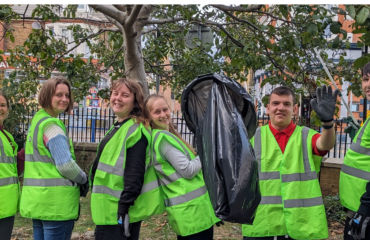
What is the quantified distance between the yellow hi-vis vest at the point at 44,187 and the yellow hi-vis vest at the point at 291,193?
4.08 ft

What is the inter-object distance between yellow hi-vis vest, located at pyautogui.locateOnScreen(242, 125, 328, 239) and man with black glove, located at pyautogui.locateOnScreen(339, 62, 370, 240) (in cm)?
17

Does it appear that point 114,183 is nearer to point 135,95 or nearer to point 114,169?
point 114,169

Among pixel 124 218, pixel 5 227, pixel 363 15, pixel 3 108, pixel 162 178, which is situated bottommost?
pixel 5 227

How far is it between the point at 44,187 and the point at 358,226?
2.04 metres

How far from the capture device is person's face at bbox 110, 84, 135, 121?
2.91m

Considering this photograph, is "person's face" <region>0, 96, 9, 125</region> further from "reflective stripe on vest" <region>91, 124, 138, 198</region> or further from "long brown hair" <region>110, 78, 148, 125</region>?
"reflective stripe on vest" <region>91, 124, 138, 198</region>

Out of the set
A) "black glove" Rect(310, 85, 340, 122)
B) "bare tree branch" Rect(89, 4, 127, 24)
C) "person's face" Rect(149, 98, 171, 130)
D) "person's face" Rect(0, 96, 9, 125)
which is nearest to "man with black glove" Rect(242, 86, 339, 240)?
"black glove" Rect(310, 85, 340, 122)

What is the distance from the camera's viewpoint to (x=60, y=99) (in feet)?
10.2

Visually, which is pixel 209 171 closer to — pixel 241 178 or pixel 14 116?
pixel 241 178

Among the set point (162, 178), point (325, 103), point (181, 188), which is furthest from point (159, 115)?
point (325, 103)

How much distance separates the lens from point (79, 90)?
743cm

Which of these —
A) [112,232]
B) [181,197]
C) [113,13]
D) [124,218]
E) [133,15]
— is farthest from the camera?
[113,13]

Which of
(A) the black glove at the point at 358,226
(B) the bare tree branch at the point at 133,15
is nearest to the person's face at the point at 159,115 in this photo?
(A) the black glove at the point at 358,226

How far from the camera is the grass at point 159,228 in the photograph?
555 centimetres
